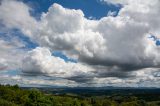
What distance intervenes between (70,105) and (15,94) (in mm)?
43864

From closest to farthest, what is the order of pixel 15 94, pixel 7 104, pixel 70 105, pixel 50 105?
pixel 7 104 → pixel 50 105 → pixel 70 105 → pixel 15 94

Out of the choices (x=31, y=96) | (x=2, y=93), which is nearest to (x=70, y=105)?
(x=31, y=96)

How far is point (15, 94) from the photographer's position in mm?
191750

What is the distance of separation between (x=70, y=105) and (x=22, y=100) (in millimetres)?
30267

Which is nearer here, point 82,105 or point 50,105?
point 50,105

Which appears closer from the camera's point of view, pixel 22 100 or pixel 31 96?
pixel 31 96

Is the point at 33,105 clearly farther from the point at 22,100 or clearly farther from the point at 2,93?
the point at 2,93

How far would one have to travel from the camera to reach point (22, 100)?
17588 centimetres

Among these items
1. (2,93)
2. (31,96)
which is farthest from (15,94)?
(31,96)

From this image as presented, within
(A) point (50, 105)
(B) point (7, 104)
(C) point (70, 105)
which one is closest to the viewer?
(B) point (7, 104)

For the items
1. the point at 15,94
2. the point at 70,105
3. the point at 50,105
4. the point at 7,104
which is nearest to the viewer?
the point at 7,104

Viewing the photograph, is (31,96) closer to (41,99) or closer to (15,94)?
(41,99)

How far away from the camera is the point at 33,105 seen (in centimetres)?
14562

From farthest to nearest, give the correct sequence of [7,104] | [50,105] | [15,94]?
[15,94]
[50,105]
[7,104]
